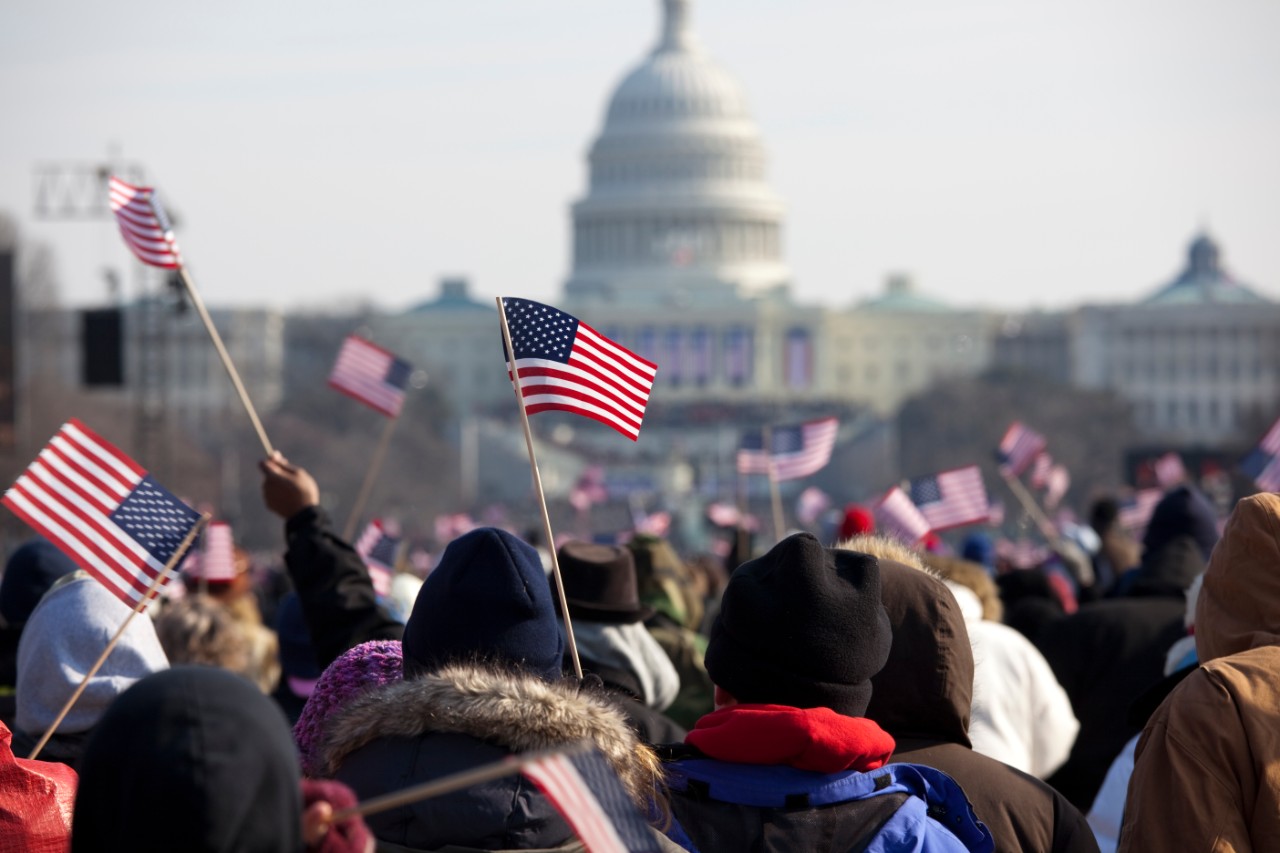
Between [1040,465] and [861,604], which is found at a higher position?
[861,604]

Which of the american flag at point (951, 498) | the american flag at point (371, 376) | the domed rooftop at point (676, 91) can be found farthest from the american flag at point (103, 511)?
the domed rooftop at point (676, 91)

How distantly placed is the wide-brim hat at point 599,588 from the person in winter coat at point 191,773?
11.4 ft

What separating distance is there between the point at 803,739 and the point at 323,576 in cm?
223

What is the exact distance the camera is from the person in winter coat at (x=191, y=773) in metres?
3.22

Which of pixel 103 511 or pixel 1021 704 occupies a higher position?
pixel 103 511

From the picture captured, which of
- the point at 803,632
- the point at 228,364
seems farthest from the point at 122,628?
the point at 803,632

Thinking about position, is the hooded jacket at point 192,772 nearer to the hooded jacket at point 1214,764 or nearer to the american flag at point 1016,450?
the hooded jacket at point 1214,764

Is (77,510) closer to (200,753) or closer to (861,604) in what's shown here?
(861,604)

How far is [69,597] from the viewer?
→ 6.05 meters

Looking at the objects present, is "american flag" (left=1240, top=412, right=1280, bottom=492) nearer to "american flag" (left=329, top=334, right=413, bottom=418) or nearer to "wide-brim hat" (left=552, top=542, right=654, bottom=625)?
"american flag" (left=329, top=334, right=413, bottom=418)

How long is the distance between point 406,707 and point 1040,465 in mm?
22159

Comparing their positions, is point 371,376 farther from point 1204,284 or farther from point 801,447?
point 1204,284

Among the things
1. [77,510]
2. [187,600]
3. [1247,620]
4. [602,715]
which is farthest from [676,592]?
[602,715]

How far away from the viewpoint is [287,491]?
6344mm
